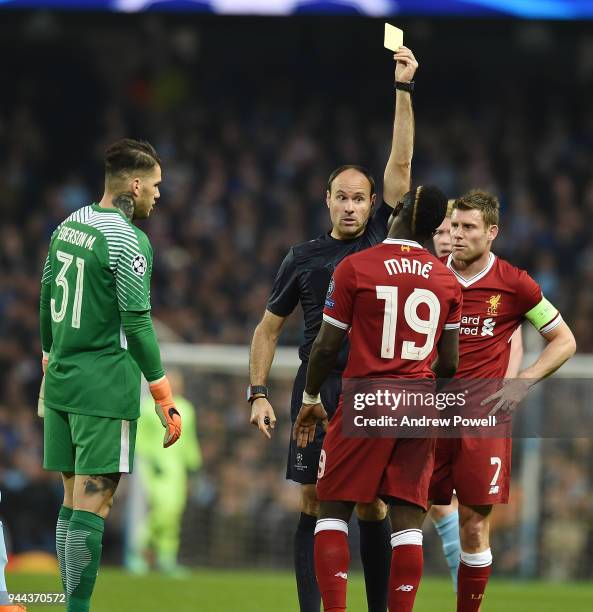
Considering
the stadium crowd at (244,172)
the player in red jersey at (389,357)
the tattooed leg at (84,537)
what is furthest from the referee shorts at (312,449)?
the stadium crowd at (244,172)

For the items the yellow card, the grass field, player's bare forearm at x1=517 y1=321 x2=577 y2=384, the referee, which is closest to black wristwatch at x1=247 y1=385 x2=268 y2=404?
the referee

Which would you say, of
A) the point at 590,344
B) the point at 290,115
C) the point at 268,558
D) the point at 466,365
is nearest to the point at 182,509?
the point at 268,558

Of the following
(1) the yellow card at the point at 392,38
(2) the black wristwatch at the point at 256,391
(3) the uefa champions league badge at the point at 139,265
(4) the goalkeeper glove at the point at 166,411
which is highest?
(1) the yellow card at the point at 392,38

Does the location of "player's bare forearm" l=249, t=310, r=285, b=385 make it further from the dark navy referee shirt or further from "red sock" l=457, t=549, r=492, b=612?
"red sock" l=457, t=549, r=492, b=612

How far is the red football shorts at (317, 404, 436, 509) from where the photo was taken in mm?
6309

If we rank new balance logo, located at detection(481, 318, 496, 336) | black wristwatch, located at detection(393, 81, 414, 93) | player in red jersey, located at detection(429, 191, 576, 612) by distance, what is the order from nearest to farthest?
black wristwatch, located at detection(393, 81, 414, 93) < player in red jersey, located at detection(429, 191, 576, 612) < new balance logo, located at detection(481, 318, 496, 336)


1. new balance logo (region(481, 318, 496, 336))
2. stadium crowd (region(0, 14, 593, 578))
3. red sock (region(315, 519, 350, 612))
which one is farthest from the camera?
stadium crowd (region(0, 14, 593, 578))

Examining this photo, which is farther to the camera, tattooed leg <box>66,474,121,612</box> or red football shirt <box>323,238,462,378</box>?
tattooed leg <box>66,474,121,612</box>

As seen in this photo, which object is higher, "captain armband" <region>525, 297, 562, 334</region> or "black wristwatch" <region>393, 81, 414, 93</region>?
"black wristwatch" <region>393, 81, 414, 93</region>

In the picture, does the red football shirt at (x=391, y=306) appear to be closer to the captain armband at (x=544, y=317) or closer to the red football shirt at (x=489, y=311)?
the red football shirt at (x=489, y=311)

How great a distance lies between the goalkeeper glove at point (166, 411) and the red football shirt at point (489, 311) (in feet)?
5.12

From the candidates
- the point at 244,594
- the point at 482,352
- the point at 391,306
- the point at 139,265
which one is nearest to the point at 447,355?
the point at 391,306

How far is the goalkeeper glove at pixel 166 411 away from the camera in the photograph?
21.3 feet

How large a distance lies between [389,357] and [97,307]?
1430 millimetres
